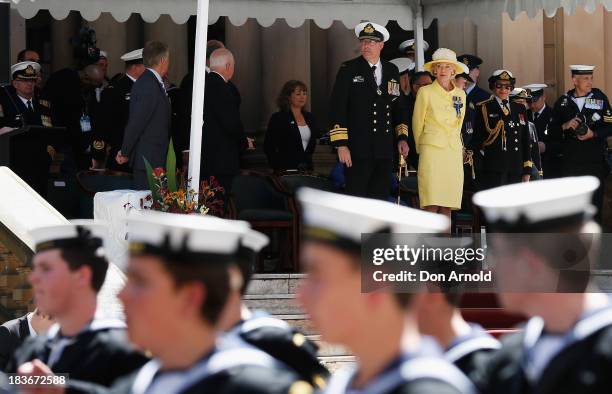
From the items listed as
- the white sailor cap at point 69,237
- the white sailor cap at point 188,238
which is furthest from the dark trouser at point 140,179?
the white sailor cap at point 188,238

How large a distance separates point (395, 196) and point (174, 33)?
18.7 feet

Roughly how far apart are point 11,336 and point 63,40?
11995 mm

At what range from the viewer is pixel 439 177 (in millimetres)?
12320

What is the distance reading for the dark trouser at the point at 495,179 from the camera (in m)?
13.6

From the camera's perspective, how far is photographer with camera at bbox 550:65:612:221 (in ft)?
47.0

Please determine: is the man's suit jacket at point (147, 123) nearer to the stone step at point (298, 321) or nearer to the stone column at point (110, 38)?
the stone step at point (298, 321)

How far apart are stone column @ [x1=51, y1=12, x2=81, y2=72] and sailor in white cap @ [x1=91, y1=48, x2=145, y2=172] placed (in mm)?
5156

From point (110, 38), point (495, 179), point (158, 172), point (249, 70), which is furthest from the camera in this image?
point (110, 38)

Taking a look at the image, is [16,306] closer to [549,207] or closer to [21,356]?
[21,356]

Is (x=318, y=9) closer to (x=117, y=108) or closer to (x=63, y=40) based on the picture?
(x=117, y=108)

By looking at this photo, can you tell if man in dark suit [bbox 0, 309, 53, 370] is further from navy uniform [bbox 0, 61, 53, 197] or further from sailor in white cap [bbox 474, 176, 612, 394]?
navy uniform [bbox 0, 61, 53, 197]

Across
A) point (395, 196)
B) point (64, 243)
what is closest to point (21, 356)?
point (64, 243)

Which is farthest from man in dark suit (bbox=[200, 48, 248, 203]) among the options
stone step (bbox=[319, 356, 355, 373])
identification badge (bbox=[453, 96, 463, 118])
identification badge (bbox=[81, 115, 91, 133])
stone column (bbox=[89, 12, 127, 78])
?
stone column (bbox=[89, 12, 127, 78])

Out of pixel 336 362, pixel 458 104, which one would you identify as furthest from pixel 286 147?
pixel 336 362
